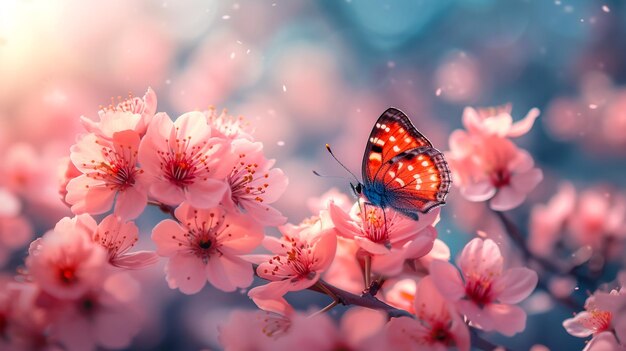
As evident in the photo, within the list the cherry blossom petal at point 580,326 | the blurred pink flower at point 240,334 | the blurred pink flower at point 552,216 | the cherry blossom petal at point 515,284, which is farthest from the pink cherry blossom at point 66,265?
the blurred pink flower at point 552,216

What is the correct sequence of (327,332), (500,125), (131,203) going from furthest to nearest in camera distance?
(500,125) < (131,203) < (327,332)

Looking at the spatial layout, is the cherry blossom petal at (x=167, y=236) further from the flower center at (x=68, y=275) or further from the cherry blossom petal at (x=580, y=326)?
the cherry blossom petal at (x=580, y=326)

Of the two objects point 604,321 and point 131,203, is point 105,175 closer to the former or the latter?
point 131,203

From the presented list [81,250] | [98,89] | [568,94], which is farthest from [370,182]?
Result: [568,94]

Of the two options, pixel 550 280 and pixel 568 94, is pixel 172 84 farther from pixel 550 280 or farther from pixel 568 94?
pixel 568 94

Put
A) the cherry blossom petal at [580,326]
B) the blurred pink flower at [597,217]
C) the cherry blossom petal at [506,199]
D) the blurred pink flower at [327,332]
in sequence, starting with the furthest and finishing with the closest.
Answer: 1. the blurred pink flower at [597,217]
2. the cherry blossom petal at [506,199]
3. the cherry blossom petal at [580,326]
4. the blurred pink flower at [327,332]

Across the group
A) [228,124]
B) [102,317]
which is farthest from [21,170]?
[102,317]

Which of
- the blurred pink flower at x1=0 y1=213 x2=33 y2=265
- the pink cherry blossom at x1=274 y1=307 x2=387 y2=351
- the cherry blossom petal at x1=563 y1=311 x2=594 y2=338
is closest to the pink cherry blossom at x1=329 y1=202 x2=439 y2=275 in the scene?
the pink cherry blossom at x1=274 y1=307 x2=387 y2=351

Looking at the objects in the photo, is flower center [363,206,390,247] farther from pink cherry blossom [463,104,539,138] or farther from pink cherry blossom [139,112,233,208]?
pink cherry blossom [463,104,539,138]
